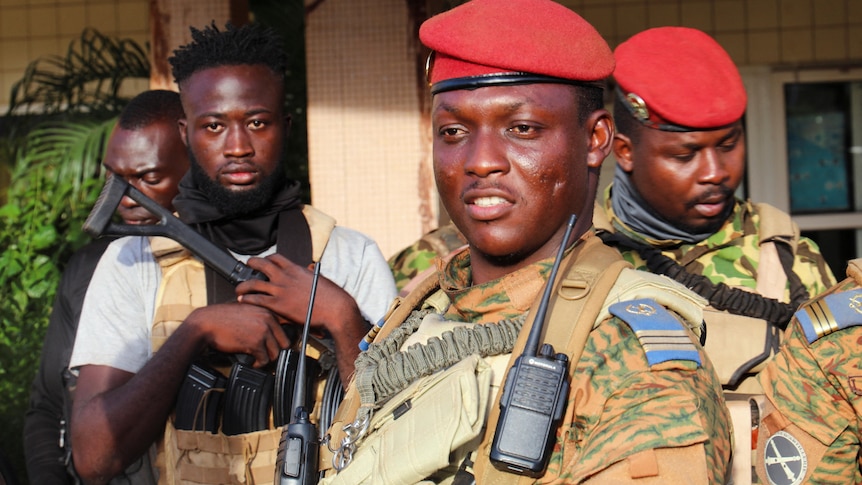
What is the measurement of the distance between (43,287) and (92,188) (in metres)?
0.57

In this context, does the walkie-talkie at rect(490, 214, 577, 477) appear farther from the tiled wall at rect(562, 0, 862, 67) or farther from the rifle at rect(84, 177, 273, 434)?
the tiled wall at rect(562, 0, 862, 67)

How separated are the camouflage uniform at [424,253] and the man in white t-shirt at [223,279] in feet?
1.70

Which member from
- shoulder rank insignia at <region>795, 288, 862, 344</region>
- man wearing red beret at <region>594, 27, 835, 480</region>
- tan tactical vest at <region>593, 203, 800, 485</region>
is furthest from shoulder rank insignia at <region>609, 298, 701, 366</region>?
man wearing red beret at <region>594, 27, 835, 480</region>

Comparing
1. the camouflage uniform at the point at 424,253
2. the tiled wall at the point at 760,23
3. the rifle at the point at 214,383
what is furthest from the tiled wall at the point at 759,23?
the rifle at the point at 214,383

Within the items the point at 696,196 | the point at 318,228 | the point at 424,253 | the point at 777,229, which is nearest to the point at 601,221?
the point at 696,196

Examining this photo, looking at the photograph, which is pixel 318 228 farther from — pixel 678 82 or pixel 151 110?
pixel 678 82

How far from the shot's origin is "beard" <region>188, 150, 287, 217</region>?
2.93 meters

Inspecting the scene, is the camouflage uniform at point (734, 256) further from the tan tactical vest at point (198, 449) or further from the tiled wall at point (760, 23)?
the tiled wall at point (760, 23)

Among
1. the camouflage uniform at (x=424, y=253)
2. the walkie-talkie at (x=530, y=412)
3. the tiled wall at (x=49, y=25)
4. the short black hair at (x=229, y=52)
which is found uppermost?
the tiled wall at (x=49, y=25)

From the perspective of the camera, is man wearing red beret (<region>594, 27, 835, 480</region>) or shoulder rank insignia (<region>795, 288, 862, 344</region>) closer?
shoulder rank insignia (<region>795, 288, 862, 344</region>)

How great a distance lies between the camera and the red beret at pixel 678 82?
2.98 meters

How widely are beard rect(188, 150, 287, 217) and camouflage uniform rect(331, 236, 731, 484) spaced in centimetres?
136

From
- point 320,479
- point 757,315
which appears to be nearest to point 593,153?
point 320,479

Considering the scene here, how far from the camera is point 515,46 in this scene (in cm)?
183
